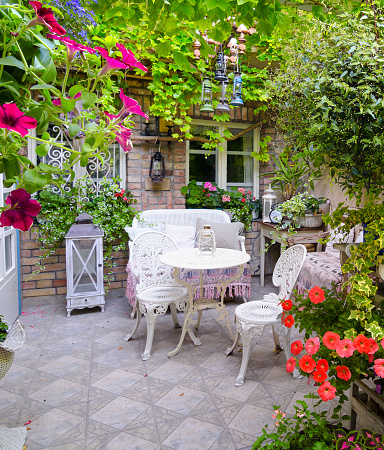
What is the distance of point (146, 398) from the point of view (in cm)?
203

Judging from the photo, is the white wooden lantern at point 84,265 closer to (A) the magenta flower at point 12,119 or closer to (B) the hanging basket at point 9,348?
(B) the hanging basket at point 9,348

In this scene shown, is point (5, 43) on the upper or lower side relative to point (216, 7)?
lower

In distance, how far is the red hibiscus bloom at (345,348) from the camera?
96 centimetres

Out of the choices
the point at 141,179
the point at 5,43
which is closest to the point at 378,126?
the point at 5,43

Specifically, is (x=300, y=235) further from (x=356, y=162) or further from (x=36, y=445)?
(x=36, y=445)

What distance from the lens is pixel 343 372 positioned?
3.35ft

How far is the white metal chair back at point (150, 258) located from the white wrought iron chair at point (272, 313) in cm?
82

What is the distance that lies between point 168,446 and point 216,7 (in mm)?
1857

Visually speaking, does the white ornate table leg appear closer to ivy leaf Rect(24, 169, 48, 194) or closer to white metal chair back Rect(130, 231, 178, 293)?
white metal chair back Rect(130, 231, 178, 293)

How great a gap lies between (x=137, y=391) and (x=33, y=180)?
5.85 feet

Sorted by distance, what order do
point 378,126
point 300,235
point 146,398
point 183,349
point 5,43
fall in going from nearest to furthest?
point 5,43, point 378,126, point 146,398, point 183,349, point 300,235

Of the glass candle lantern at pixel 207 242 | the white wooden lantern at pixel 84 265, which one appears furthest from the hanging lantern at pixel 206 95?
the white wooden lantern at pixel 84 265

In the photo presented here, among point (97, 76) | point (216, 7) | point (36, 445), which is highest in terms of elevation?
point (216, 7)

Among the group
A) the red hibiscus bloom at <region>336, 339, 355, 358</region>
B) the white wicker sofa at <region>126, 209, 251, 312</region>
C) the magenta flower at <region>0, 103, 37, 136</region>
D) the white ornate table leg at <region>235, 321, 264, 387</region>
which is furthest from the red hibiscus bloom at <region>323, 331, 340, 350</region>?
the white wicker sofa at <region>126, 209, 251, 312</region>
